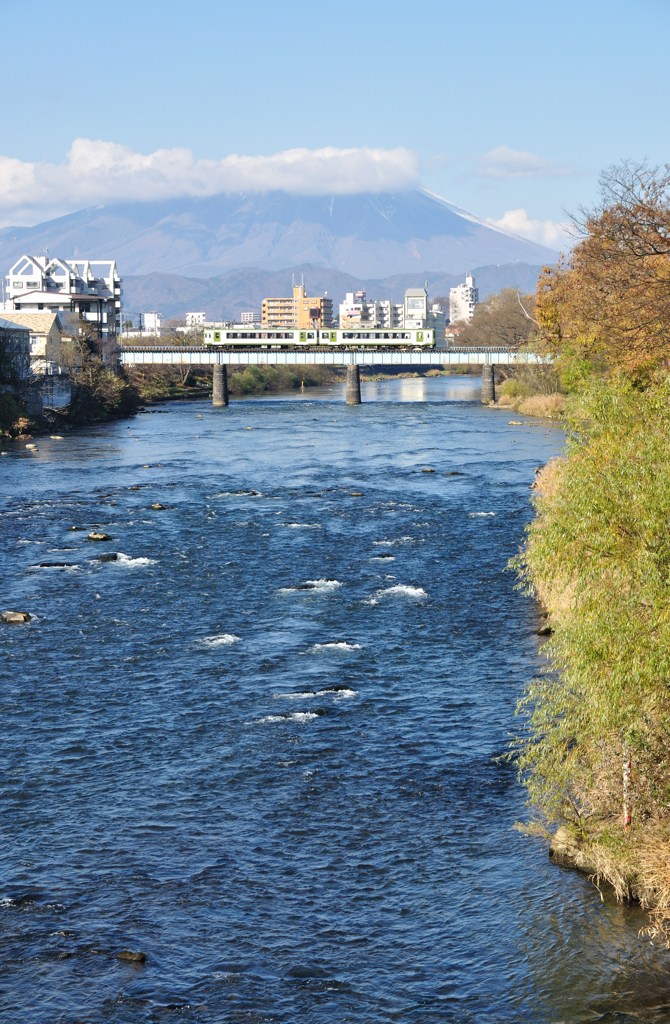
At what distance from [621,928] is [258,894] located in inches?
241

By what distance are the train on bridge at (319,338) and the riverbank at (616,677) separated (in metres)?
123

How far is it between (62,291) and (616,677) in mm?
163910

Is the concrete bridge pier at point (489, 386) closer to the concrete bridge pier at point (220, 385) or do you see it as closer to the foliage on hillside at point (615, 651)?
the concrete bridge pier at point (220, 385)

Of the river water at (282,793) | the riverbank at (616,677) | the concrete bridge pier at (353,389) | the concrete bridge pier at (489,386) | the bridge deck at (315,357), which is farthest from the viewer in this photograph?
the bridge deck at (315,357)

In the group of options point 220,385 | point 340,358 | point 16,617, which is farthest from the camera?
point 340,358

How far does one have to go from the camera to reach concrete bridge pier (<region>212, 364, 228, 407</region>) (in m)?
130

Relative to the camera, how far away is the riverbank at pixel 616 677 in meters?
19.4

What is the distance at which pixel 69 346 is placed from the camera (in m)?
113

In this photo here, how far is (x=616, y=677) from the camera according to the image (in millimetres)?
19406

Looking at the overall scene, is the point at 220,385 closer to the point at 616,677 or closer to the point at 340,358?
the point at 340,358

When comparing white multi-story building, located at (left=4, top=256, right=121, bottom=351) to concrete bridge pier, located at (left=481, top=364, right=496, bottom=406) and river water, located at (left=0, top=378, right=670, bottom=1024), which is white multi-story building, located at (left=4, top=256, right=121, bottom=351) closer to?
concrete bridge pier, located at (left=481, top=364, right=496, bottom=406)

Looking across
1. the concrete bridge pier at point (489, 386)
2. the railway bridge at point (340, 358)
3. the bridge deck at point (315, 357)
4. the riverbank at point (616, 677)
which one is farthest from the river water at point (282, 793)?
the bridge deck at point (315, 357)

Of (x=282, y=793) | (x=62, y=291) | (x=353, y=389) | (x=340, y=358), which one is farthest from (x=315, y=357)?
(x=282, y=793)

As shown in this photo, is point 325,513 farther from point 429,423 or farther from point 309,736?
point 429,423
